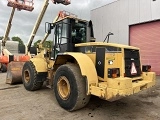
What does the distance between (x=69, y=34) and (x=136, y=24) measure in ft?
27.5

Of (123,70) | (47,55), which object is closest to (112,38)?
(47,55)

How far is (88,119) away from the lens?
4.16 metres

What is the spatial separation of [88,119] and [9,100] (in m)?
2.95

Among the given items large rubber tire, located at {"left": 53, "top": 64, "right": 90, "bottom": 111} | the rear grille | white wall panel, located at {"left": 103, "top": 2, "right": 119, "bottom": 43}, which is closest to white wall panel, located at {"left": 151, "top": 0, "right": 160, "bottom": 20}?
white wall panel, located at {"left": 103, "top": 2, "right": 119, "bottom": 43}

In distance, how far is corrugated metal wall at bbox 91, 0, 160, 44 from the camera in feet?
38.1

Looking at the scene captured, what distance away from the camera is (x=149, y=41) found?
466 inches

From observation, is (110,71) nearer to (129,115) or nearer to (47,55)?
(129,115)

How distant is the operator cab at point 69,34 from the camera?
5590mm

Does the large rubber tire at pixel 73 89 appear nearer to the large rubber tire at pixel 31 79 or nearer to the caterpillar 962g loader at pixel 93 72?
the caterpillar 962g loader at pixel 93 72

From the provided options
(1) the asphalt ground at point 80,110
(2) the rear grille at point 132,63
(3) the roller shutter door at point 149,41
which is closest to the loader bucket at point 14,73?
(1) the asphalt ground at point 80,110

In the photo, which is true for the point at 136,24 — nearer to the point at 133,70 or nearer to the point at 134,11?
the point at 134,11

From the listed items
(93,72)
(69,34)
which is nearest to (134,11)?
(69,34)

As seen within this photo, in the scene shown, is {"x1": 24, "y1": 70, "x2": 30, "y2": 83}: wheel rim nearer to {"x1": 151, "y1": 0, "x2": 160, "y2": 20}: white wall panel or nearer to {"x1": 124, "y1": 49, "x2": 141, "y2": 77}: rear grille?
{"x1": 124, "y1": 49, "x2": 141, "y2": 77}: rear grille

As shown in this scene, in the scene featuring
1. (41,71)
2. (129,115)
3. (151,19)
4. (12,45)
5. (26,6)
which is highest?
(26,6)
